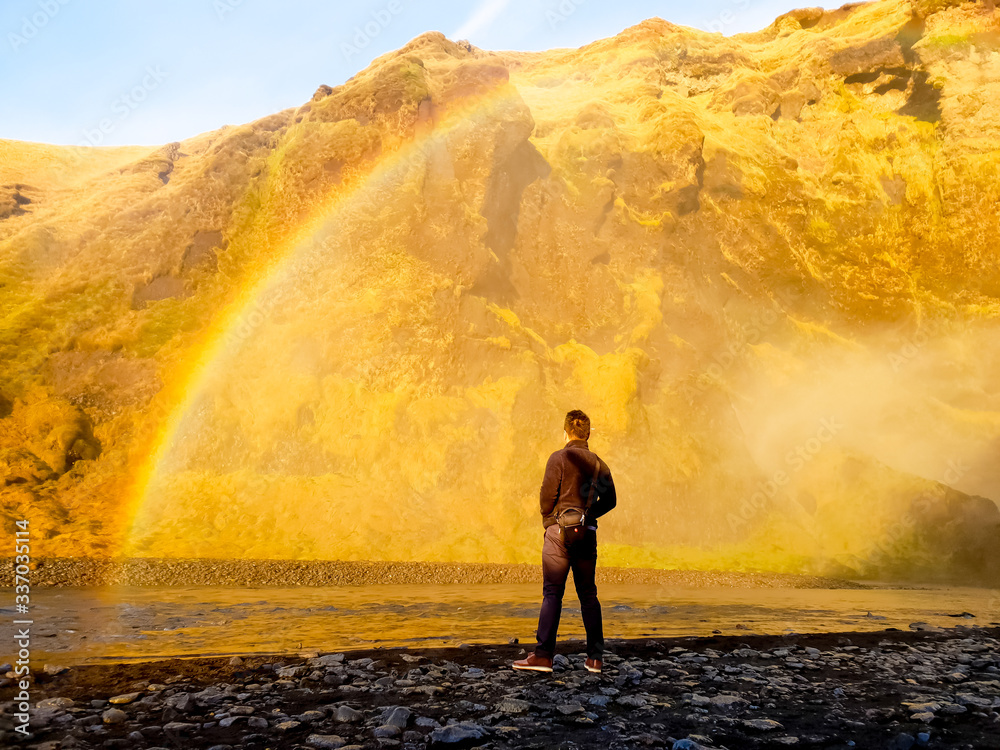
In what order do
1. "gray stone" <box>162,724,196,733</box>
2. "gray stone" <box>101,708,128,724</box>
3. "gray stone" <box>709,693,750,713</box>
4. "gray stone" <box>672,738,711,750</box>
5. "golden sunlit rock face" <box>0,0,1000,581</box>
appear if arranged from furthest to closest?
"golden sunlit rock face" <box>0,0,1000,581</box>, "gray stone" <box>709,693,750,713</box>, "gray stone" <box>101,708,128,724</box>, "gray stone" <box>162,724,196,733</box>, "gray stone" <box>672,738,711,750</box>

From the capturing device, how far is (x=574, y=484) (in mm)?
7297

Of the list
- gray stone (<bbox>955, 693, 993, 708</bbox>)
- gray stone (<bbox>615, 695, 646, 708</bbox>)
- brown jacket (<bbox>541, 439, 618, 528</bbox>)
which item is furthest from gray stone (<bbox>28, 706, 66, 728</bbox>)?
gray stone (<bbox>955, 693, 993, 708</bbox>)

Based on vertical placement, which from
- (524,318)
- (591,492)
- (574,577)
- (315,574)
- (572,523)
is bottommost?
(315,574)

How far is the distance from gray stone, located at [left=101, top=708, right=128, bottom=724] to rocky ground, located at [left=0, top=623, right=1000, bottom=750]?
1 cm

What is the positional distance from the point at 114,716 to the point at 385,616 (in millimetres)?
7179

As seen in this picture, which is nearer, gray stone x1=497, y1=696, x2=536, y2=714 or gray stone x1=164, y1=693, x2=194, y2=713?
gray stone x1=164, y1=693, x2=194, y2=713

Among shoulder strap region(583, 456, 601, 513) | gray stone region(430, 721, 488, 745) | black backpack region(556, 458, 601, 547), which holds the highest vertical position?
shoulder strap region(583, 456, 601, 513)

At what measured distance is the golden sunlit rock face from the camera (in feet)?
86.8

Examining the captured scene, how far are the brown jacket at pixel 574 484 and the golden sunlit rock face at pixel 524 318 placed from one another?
17.5 m

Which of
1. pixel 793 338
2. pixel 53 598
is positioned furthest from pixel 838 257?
pixel 53 598

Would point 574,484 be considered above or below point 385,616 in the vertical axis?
above

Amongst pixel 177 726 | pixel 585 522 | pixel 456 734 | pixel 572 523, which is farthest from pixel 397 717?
pixel 585 522

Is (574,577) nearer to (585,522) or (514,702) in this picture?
(585,522)

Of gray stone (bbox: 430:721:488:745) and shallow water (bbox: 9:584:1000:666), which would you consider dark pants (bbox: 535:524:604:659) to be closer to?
shallow water (bbox: 9:584:1000:666)
